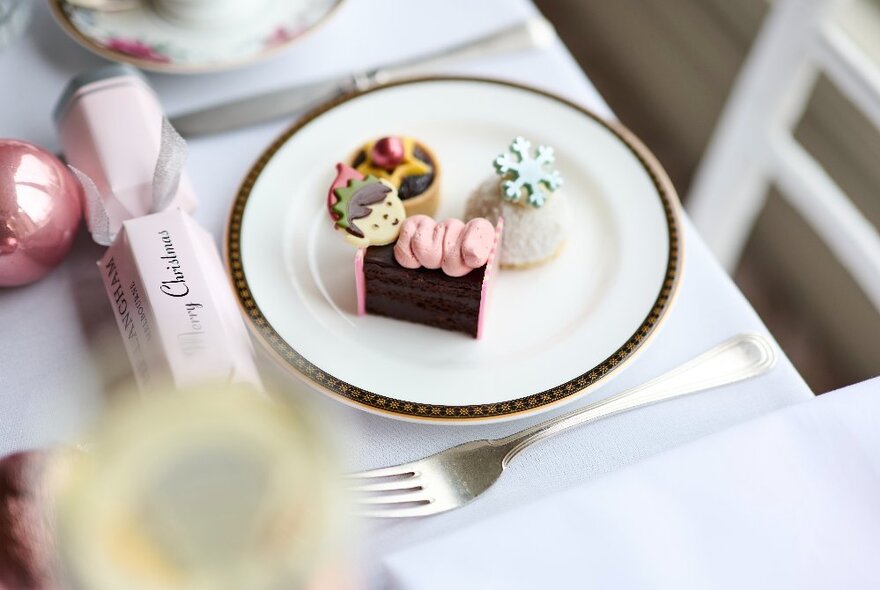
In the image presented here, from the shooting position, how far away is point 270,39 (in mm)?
909

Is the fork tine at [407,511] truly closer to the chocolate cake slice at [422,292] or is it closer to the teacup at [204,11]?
the chocolate cake slice at [422,292]

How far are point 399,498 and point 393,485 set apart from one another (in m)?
0.01

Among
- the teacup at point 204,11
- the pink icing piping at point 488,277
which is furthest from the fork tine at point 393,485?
the teacup at point 204,11

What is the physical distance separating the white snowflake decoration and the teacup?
378mm

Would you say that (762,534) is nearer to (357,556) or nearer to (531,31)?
(357,556)

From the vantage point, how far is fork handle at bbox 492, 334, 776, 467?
2.11ft

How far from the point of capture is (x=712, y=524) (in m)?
0.54

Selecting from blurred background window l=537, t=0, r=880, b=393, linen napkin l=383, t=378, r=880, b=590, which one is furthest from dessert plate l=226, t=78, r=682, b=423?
blurred background window l=537, t=0, r=880, b=393

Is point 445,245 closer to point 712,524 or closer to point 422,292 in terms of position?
point 422,292

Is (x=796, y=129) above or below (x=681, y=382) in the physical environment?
below

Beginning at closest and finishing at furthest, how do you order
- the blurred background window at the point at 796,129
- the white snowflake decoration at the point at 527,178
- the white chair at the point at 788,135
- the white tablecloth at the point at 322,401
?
the white tablecloth at the point at 322,401
the white snowflake decoration at the point at 527,178
the white chair at the point at 788,135
the blurred background window at the point at 796,129

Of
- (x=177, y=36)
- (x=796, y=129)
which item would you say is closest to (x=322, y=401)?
(x=177, y=36)

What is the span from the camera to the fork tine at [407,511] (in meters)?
0.59

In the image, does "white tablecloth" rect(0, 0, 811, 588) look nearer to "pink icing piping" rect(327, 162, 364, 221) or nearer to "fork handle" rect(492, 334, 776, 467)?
"fork handle" rect(492, 334, 776, 467)
